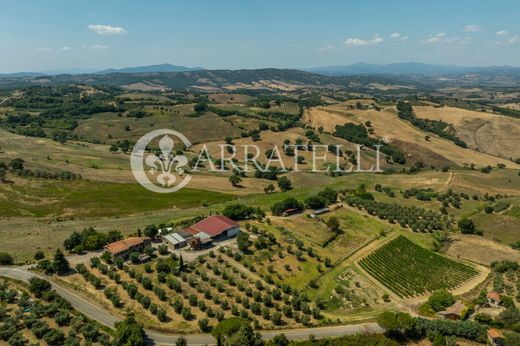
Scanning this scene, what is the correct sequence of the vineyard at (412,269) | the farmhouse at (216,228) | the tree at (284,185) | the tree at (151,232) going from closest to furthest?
the vineyard at (412,269), the tree at (151,232), the farmhouse at (216,228), the tree at (284,185)

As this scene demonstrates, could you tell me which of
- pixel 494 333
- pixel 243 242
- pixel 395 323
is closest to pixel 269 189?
pixel 243 242

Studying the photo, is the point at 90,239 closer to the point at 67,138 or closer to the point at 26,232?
the point at 26,232

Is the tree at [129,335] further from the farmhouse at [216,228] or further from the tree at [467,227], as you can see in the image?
the tree at [467,227]

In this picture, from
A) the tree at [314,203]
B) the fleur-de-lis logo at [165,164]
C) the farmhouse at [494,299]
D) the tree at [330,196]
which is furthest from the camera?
the fleur-de-lis logo at [165,164]

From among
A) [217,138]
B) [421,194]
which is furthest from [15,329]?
[217,138]

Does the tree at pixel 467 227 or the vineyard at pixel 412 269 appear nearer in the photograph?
the vineyard at pixel 412 269

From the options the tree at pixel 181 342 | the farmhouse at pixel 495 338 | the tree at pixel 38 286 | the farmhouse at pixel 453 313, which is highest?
the tree at pixel 38 286

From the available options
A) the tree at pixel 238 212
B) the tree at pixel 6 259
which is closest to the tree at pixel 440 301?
the tree at pixel 238 212

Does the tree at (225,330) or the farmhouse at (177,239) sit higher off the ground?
the farmhouse at (177,239)
